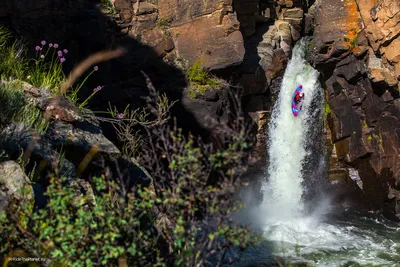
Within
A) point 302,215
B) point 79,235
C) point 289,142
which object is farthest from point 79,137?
point 289,142

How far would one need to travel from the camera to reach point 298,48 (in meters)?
14.3

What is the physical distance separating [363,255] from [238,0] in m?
7.60

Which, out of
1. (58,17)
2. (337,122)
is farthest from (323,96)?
(58,17)

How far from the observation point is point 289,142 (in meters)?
Result: 13.3

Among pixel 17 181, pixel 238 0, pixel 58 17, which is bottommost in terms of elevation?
pixel 17 181

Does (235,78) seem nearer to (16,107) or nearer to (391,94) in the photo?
(391,94)

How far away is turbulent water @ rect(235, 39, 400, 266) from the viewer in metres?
9.02

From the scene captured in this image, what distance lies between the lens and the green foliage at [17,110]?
18.1 ft

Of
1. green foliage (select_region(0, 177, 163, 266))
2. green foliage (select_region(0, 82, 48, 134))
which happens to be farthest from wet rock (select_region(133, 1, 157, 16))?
green foliage (select_region(0, 177, 163, 266))

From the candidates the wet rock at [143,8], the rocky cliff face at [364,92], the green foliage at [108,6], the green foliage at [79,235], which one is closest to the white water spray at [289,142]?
the rocky cliff face at [364,92]

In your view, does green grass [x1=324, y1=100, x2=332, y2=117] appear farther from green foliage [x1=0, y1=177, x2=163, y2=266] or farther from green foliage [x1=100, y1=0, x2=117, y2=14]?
green foliage [x1=0, y1=177, x2=163, y2=266]

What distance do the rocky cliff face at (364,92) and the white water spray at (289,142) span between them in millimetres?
497

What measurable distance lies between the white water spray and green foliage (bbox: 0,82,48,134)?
766 cm

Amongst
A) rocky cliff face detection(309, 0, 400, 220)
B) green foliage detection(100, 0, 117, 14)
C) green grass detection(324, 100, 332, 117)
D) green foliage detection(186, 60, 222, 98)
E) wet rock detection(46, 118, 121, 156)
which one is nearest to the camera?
wet rock detection(46, 118, 121, 156)
